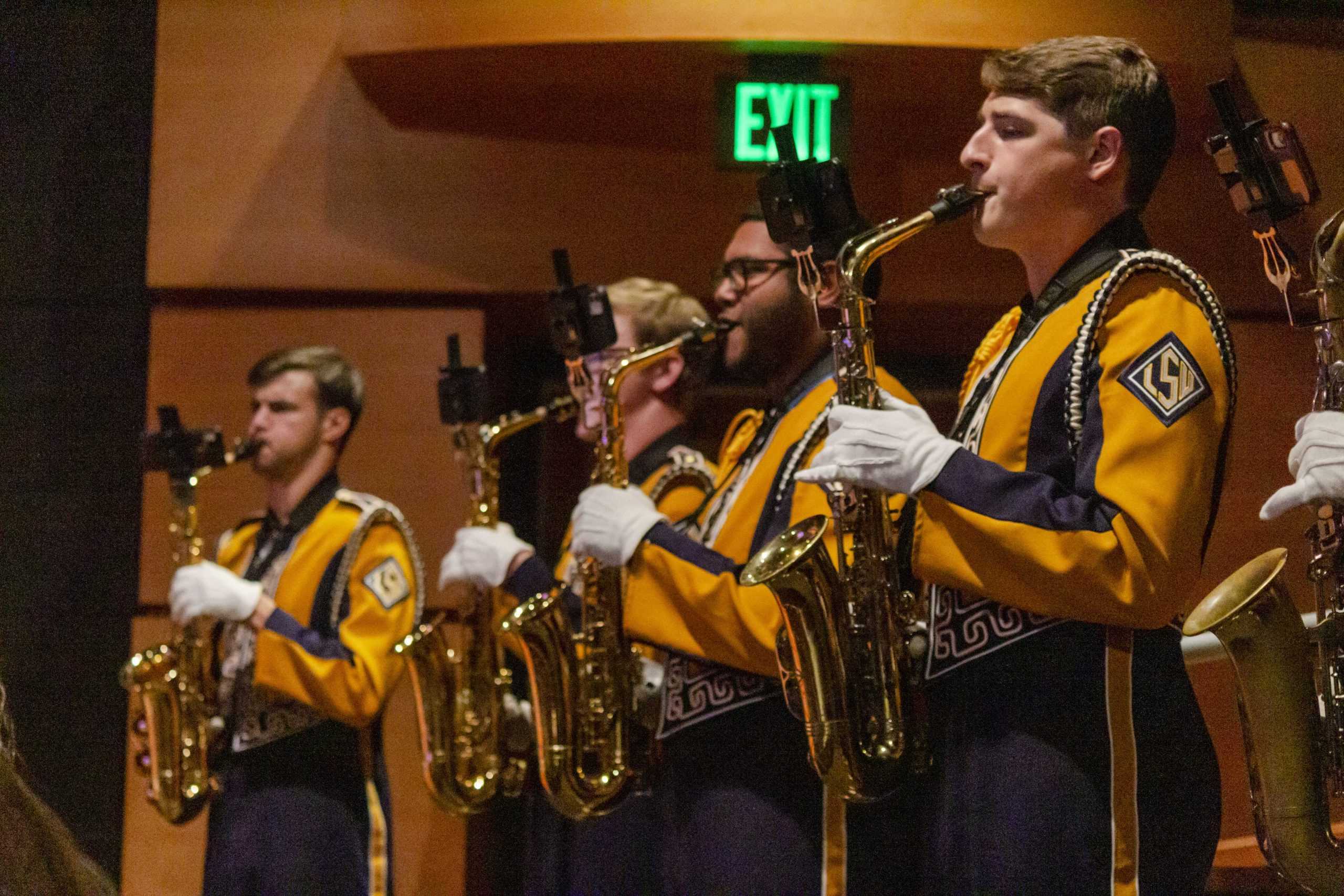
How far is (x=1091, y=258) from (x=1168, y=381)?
314mm

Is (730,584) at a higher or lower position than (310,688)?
higher

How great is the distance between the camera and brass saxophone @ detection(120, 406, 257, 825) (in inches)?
160

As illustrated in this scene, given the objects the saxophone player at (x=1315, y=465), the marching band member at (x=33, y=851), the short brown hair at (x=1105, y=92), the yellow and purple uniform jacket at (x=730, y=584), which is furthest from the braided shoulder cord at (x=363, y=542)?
the marching band member at (x=33, y=851)

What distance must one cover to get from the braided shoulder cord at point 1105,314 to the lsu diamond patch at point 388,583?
2225 millimetres

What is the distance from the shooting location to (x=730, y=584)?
281cm

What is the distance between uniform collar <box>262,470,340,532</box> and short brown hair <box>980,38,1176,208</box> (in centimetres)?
245

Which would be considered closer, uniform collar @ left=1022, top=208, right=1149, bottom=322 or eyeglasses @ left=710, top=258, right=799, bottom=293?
uniform collar @ left=1022, top=208, right=1149, bottom=322

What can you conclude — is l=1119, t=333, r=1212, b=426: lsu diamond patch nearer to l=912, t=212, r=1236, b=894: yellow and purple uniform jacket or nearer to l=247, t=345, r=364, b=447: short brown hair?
l=912, t=212, r=1236, b=894: yellow and purple uniform jacket

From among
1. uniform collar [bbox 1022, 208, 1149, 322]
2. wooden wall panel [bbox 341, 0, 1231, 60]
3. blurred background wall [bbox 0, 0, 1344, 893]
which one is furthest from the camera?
blurred background wall [bbox 0, 0, 1344, 893]

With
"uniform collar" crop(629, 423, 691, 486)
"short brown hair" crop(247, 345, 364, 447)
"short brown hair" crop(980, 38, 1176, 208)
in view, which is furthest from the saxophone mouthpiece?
"short brown hair" crop(247, 345, 364, 447)

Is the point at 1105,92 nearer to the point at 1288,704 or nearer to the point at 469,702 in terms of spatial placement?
the point at 1288,704

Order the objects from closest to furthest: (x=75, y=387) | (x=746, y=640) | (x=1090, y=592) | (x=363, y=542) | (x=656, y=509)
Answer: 1. (x=1090, y=592)
2. (x=746, y=640)
3. (x=656, y=509)
4. (x=363, y=542)
5. (x=75, y=387)

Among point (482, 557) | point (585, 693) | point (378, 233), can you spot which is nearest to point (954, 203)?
point (585, 693)

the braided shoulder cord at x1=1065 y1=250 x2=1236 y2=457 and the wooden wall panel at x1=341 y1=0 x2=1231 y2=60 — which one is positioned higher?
the wooden wall panel at x1=341 y1=0 x2=1231 y2=60
